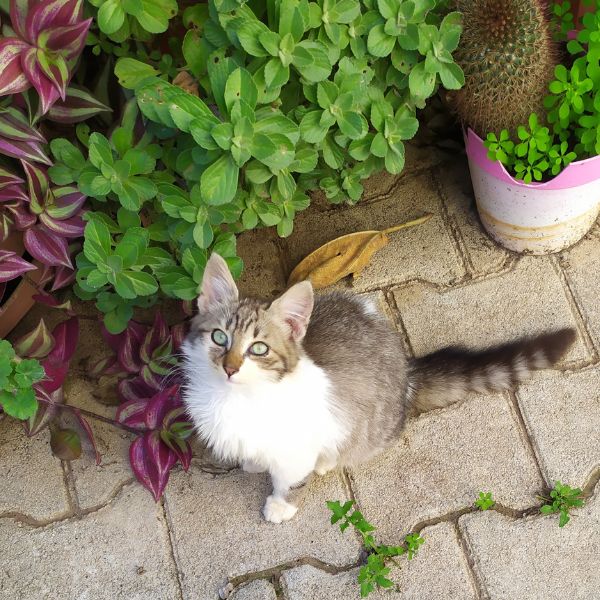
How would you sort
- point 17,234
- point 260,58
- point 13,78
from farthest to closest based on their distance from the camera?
1. point 17,234
2. point 260,58
3. point 13,78

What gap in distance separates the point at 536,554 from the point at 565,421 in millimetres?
430

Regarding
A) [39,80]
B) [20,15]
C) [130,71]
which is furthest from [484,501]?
[20,15]

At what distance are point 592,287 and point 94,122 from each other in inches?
67.6

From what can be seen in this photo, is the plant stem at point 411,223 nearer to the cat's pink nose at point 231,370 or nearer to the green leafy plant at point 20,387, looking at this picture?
the cat's pink nose at point 231,370

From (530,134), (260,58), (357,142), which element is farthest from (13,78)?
(530,134)

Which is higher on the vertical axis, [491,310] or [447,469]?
[491,310]

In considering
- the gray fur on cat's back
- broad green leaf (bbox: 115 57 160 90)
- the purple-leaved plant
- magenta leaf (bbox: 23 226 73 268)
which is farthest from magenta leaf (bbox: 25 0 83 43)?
the gray fur on cat's back

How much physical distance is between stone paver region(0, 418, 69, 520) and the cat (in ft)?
1.93

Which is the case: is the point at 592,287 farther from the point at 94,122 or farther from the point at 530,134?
the point at 94,122

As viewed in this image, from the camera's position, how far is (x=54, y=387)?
93.7 inches

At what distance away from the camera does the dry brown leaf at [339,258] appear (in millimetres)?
2660

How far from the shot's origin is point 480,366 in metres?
2.31

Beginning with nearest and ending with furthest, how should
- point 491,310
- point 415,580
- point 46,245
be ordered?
point 46,245 < point 415,580 < point 491,310

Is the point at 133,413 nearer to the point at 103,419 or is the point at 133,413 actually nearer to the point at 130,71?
the point at 103,419
